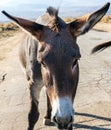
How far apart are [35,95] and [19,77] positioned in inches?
174

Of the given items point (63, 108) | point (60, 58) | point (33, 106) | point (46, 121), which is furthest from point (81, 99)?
point (63, 108)

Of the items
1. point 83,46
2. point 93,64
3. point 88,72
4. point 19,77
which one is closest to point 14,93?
point 19,77

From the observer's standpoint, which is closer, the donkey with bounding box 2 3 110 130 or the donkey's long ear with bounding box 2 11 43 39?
the donkey with bounding box 2 3 110 130

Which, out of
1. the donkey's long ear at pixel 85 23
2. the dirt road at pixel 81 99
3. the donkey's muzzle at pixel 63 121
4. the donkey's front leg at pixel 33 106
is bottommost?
the dirt road at pixel 81 99

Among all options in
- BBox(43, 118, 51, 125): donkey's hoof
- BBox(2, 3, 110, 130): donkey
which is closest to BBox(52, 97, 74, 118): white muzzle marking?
BBox(2, 3, 110, 130): donkey

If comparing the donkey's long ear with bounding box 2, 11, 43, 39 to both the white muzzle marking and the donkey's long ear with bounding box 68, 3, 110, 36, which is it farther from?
the white muzzle marking

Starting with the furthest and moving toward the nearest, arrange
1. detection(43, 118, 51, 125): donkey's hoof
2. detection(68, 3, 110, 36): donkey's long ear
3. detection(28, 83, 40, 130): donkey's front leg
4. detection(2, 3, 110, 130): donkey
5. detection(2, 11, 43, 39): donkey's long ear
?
detection(43, 118, 51, 125): donkey's hoof < detection(28, 83, 40, 130): donkey's front leg < detection(2, 11, 43, 39): donkey's long ear < detection(68, 3, 110, 36): donkey's long ear < detection(2, 3, 110, 130): donkey

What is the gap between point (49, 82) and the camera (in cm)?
447

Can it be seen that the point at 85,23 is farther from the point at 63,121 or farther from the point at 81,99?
the point at 81,99

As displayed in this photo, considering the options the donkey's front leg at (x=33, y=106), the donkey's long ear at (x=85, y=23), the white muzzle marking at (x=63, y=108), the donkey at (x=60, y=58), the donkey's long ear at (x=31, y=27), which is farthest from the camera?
the donkey's front leg at (x=33, y=106)

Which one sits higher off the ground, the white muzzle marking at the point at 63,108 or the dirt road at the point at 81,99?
the white muzzle marking at the point at 63,108

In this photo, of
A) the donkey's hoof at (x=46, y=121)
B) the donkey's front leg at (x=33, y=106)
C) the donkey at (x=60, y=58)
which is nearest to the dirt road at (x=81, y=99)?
the donkey's hoof at (x=46, y=121)

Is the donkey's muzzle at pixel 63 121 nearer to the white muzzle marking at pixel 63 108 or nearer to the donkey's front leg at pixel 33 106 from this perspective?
the white muzzle marking at pixel 63 108

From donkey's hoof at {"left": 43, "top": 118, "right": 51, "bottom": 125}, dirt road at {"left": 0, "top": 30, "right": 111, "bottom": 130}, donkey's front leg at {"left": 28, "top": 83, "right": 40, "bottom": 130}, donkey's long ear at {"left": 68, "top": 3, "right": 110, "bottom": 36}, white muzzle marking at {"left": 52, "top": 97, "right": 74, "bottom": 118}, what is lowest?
dirt road at {"left": 0, "top": 30, "right": 111, "bottom": 130}
